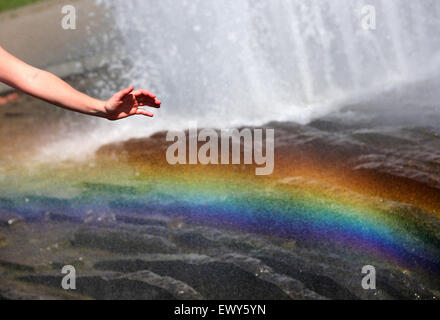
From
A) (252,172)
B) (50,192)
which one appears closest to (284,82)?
(252,172)

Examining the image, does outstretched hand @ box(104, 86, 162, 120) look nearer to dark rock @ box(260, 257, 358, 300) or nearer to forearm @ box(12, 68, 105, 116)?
forearm @ box(12, 68, 105, 116)

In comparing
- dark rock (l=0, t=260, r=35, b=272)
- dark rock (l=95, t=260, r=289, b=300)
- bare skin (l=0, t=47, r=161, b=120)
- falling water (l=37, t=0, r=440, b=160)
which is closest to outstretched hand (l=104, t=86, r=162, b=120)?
bare skin (l=0, t=47, r=161, b=120)

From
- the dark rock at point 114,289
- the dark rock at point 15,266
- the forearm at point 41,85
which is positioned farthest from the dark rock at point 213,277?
the forearm at point 41,85

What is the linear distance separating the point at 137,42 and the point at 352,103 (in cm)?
259

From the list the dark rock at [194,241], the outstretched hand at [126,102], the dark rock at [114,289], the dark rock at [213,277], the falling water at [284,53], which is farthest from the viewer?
the falling water at [284,53]

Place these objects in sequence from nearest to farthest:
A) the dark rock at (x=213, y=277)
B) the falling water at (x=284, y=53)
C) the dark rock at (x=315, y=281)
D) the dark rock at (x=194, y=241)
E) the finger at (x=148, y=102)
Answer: the finger at (x=148, y=102), the dark rock at (x=315, y=281), the dark rock at (x=213, y=277), the dark rock at (x=194, y=241), the falling water at (x=284, y=53)

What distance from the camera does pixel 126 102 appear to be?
2.39m

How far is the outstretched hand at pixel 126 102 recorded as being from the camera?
231 centimetres

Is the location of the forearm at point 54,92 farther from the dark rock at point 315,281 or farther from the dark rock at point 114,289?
the dark rock at point 315,281

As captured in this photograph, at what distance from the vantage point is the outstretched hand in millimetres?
2307

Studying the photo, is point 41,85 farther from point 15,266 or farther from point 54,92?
point 15,266

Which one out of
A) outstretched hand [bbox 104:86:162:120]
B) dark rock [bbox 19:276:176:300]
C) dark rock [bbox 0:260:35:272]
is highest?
outstretched hand [bbox 104:86:162:120]

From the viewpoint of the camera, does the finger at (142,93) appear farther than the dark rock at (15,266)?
No

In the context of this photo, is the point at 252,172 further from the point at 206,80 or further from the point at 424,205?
the point at 206,80
